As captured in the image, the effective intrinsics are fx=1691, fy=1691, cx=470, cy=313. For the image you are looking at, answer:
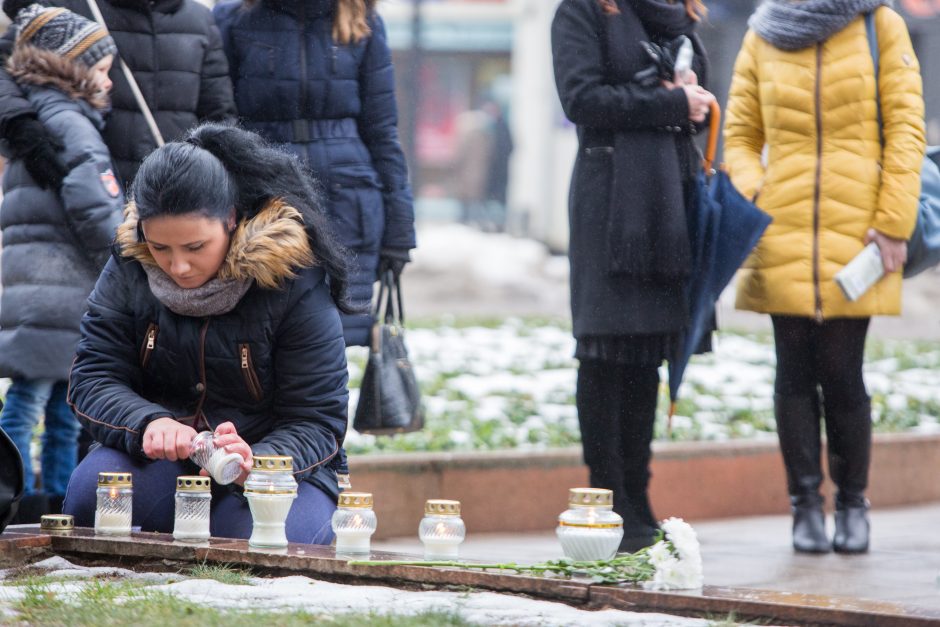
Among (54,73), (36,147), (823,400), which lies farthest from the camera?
(823,400)

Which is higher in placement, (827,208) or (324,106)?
(324,106)

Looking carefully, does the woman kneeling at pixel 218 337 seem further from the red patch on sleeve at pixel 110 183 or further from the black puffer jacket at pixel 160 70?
the black puffer jacket at pixel 160 70

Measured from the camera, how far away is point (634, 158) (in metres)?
5.65

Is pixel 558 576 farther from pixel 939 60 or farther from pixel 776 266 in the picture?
pixel 939 60

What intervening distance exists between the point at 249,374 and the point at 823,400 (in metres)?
2.56

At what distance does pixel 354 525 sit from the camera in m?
4.03

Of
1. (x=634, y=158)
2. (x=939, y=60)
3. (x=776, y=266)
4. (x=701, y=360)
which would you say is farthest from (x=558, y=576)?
(x=939, y=60)

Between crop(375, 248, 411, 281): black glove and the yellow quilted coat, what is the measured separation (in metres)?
1.27

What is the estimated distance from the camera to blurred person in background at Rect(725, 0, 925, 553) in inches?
236

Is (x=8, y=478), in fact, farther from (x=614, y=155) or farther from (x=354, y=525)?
(x=614, y=155)

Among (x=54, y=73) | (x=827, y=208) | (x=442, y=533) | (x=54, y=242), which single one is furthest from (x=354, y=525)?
(x=827, y=208)

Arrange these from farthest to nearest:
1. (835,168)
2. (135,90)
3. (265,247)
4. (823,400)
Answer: (823,400) < (835,168) < (135,90) < (265,247)

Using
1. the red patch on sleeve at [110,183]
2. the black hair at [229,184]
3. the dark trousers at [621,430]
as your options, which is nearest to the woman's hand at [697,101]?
the dark trousers at [621,430]

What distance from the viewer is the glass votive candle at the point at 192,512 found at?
4254 millimetres
